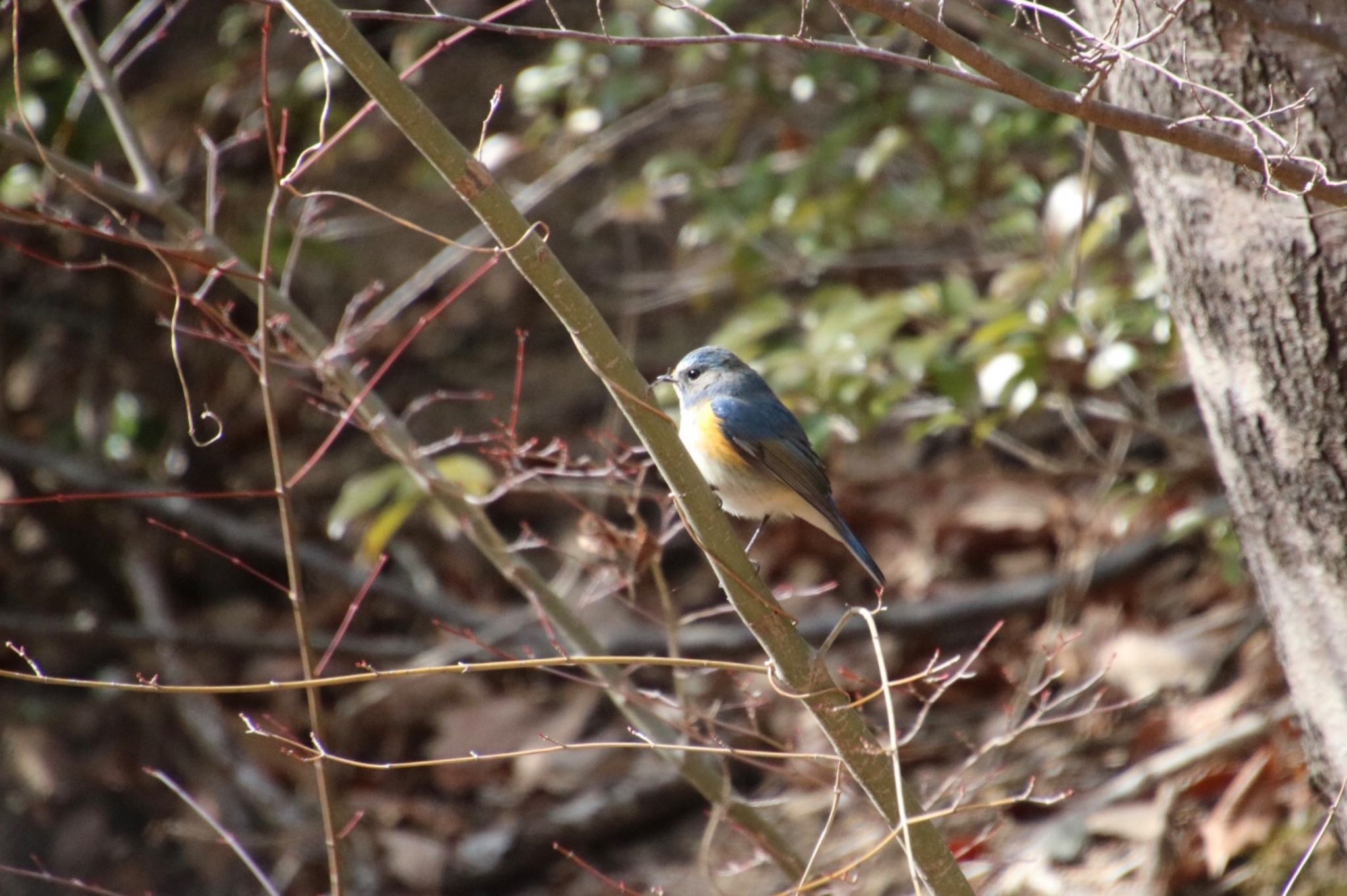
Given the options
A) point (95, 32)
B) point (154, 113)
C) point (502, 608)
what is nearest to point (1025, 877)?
point (502, 608)

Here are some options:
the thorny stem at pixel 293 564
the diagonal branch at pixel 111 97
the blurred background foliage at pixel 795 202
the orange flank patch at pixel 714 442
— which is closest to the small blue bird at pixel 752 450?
Result: the orange flank patch at pixel 714 442

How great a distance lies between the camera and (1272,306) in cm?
263

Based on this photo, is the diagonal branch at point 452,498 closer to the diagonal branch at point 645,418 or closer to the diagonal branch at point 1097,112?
the diagonal branch at point 645,418

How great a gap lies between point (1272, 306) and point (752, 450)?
1.58 meters

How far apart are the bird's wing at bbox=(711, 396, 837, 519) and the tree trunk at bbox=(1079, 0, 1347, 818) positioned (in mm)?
1219

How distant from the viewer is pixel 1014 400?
12.2 feet

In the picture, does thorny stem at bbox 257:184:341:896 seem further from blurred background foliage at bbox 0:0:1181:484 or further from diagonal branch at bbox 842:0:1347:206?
Answer: diagonal branch at bbox 842:0:1347:206

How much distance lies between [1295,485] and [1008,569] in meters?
2.90

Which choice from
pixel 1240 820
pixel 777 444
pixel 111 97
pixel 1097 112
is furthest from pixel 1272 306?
pixel 111 97

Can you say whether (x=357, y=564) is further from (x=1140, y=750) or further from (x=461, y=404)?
(x=1140, y=750)

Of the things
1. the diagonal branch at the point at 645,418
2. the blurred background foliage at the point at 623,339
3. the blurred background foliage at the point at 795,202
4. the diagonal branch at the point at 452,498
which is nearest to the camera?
the diagonal branch at the point at 645,418

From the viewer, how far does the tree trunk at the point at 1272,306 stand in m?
2.55

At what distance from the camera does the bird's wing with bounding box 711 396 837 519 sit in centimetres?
380

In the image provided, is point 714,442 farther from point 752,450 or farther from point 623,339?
point 623,339
